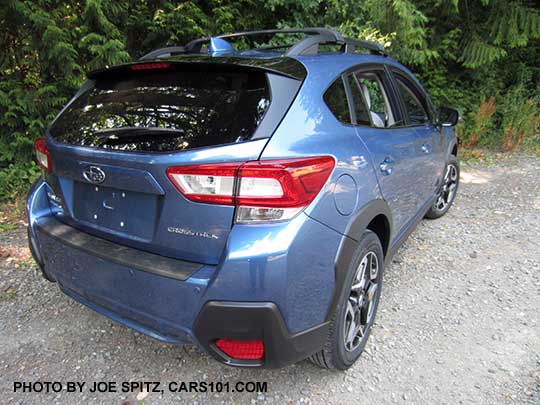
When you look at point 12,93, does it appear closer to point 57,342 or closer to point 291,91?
point 57,342

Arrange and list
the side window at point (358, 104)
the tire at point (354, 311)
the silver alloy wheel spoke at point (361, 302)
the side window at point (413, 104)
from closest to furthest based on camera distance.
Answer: the tire at point (354, 311) → the silver alloy wheel spoke at point (361, 302) → the side window at point (358, 104) → the side window at point (413, 104)

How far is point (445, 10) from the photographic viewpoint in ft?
23.4

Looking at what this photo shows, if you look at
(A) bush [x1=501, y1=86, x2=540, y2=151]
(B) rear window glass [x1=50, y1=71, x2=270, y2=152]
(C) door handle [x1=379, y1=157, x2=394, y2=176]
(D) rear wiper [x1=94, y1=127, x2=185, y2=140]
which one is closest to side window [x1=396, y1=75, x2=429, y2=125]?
(C) door handle [x1=379, y1=157, x2=394, y2=176]

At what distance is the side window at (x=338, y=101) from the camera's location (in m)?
2.12

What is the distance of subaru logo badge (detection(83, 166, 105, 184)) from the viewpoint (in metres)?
1.91

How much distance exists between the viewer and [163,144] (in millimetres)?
1782

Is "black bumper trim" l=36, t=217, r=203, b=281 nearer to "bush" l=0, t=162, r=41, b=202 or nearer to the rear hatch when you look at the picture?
the rear hatch

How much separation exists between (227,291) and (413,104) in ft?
8.21

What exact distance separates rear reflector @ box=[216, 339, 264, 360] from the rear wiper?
3.05 ft

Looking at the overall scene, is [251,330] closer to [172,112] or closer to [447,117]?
[172,112]

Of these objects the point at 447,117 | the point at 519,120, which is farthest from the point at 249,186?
the point at 519,120

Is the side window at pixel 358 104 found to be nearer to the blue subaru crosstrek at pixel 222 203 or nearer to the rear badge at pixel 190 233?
the blue subaru crosstrek at pixel 222 203

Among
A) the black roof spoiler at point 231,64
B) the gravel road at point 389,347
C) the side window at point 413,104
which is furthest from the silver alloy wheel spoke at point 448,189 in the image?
the black roof spoiler at point 231,64

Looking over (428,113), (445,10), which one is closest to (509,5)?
(445,10)
